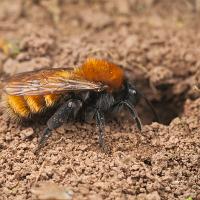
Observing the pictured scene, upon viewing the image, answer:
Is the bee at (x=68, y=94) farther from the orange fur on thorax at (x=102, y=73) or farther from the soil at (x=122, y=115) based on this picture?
the soil at (x=122, y=115)

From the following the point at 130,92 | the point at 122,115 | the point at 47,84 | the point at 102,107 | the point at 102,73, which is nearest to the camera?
the point at 47,84

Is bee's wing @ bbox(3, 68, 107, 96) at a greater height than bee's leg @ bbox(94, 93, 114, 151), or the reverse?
bee's wing @ bbox(3, 68, 107, 96)

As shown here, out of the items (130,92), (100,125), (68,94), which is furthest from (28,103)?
(130,92)

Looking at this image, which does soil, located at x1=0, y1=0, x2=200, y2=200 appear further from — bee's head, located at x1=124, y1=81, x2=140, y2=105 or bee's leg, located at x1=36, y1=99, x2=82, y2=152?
bee's head, located at x1=124, y1=81, x2=140, y2=105

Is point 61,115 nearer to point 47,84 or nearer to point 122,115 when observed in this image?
point 47,84

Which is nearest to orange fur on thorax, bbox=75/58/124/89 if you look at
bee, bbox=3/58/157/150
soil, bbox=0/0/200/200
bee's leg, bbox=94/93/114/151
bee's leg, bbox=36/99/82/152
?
bee, bbox=3/58/157/150

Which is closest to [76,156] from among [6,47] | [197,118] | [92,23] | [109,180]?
[109,180]

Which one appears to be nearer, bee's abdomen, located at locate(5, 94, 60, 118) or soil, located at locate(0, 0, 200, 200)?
soil, located at locate(0, 0, 200, 200)
